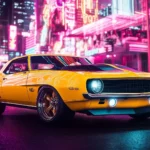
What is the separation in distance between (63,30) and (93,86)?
21436 millimetres

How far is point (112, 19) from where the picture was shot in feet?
69.7

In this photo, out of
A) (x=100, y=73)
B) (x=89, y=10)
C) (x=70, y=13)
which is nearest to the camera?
(x=100, y=73)

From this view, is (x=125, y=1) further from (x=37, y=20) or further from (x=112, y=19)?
(x=37, y=20)

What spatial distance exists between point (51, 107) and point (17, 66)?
162 cm

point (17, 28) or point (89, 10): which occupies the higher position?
point (89, 10)

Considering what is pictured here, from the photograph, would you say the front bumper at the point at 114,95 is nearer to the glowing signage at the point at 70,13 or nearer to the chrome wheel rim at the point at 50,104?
the chrome wheel rim at the point at 50,104

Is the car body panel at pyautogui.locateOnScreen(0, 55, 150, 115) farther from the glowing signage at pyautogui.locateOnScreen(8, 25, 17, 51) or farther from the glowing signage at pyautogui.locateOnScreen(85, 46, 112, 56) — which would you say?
the glowing signage at pyautogui.locateOnScreen(8, 25, 17, 51)

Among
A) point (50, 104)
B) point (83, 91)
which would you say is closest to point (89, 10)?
point (50, 104)

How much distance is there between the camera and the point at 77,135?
4.64 metres

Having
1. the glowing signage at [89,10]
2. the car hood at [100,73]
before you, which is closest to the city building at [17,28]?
the glowing signage at [89,10]

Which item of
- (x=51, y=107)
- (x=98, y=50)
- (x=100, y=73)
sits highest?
(x=98, y=50)

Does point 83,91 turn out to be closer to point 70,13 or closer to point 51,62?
point 51,62

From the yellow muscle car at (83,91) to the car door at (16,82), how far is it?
0.06ft

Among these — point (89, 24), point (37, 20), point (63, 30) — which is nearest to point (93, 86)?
point (89, 24)
